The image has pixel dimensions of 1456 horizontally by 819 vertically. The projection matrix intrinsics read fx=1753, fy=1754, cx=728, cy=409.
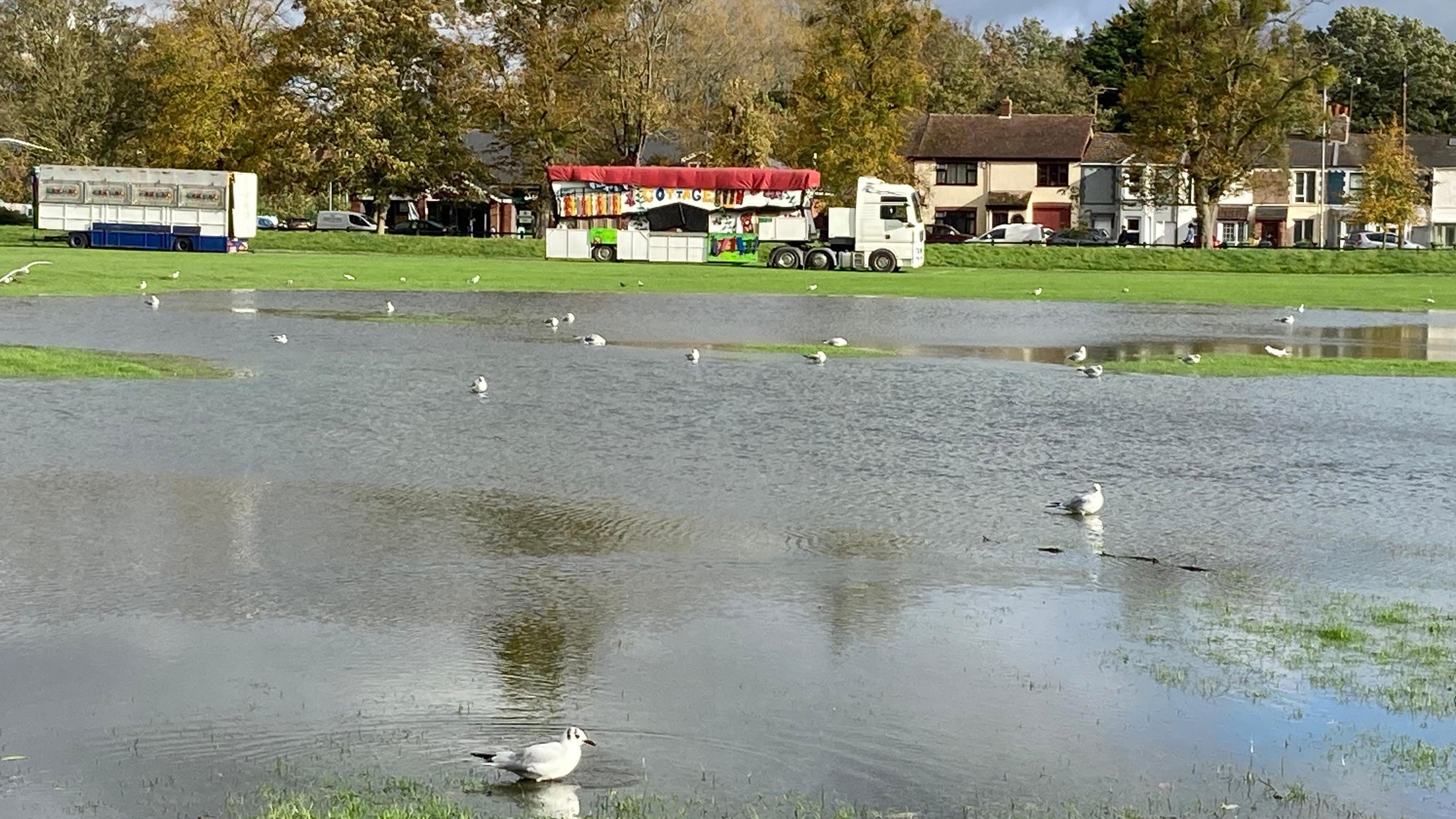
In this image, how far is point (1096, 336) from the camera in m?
33.8

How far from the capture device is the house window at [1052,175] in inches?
4633

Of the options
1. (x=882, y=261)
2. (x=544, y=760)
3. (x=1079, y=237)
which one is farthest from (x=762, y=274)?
(x=544, y=760)

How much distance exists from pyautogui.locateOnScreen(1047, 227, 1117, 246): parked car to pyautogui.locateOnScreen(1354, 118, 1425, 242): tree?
15816mm

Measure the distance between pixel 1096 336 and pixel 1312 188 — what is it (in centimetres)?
9456

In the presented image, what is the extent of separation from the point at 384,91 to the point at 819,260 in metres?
31.5

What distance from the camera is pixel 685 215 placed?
2756 inches

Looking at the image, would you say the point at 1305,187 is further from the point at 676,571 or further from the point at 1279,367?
the point at 676,571

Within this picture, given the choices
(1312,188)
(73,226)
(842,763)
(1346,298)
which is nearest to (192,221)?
(73,226)

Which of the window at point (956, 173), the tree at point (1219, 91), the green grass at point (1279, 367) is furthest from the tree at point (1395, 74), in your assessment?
the green grass at point (1279, 367)

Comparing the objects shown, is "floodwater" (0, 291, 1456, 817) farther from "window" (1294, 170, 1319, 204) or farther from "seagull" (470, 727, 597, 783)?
"window" (1294, 170, 1319, 204)

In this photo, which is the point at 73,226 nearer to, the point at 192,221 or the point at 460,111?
the point at 192,221

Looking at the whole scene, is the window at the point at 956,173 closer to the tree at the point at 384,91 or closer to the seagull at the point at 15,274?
the tree at the point at 384,91

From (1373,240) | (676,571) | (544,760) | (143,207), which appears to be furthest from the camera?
(1373,240)

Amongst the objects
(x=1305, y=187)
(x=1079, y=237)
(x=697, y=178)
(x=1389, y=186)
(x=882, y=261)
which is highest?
(x=1305, y=187)
